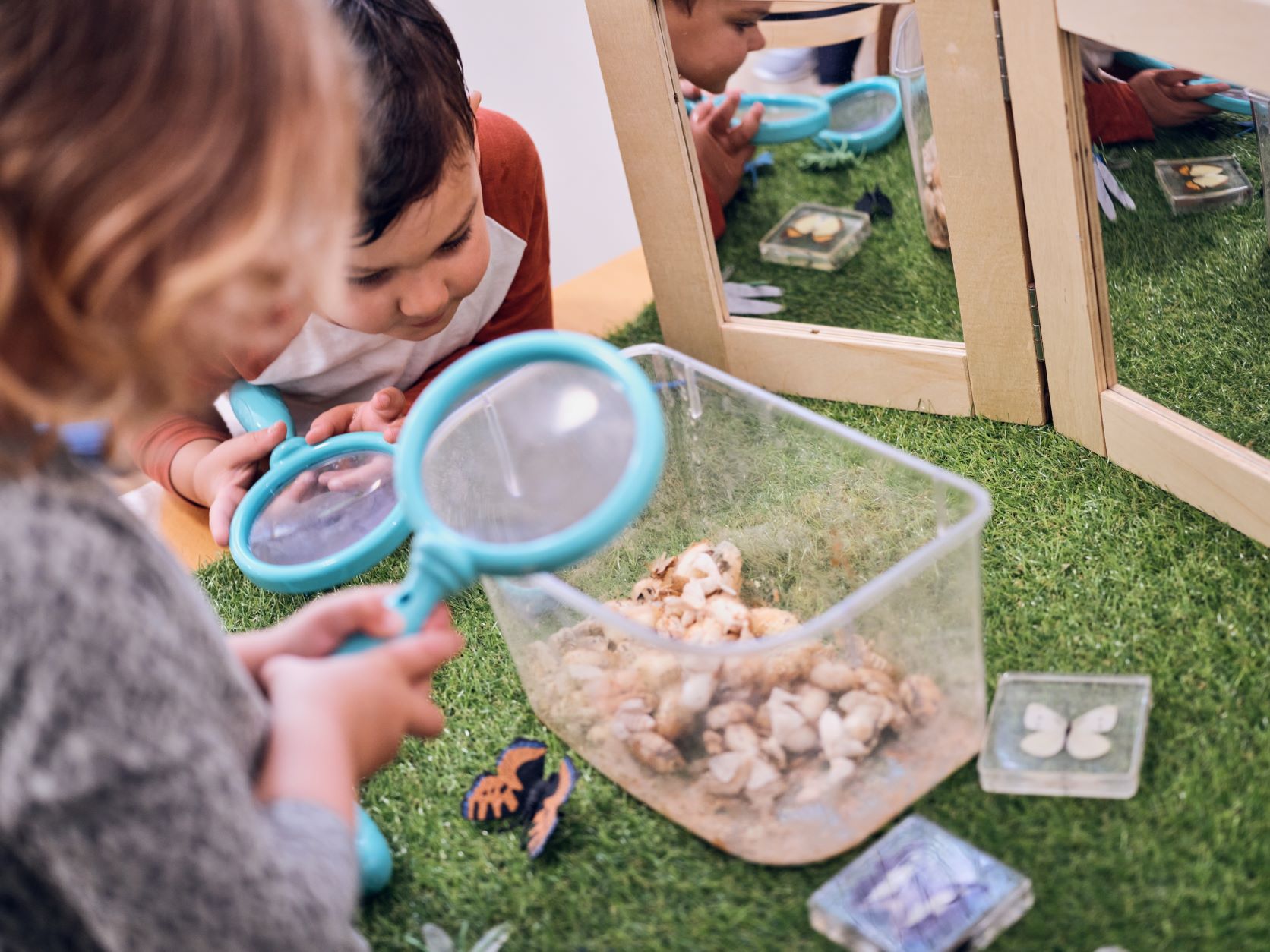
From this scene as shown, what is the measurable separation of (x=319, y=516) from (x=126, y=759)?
603 millimetres

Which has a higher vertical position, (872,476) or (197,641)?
(197,641)

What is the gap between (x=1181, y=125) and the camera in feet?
2.55

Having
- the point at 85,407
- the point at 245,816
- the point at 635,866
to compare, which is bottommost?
the point at 635,866

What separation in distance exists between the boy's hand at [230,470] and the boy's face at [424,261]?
15cm

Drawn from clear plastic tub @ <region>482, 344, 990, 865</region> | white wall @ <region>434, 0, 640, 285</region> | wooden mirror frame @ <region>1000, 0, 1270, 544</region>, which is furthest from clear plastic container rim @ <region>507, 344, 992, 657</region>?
white wall @ <region>434, 0, 640, 285</region>

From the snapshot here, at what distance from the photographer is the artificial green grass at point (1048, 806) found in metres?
0.67

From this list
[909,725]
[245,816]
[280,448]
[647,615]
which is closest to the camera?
[245,816]

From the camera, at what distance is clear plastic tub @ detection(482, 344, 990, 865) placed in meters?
0.71

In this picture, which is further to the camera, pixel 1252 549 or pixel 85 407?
pixel 1252 549

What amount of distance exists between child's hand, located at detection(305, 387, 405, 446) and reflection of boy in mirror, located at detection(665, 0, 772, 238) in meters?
0.33

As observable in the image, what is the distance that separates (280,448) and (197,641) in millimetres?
627

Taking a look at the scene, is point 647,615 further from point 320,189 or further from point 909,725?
point 320,189

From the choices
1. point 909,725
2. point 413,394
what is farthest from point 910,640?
point 413,394

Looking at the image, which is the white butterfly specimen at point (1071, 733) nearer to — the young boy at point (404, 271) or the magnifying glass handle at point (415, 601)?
the magnifying glass handle at point (415, 601)
